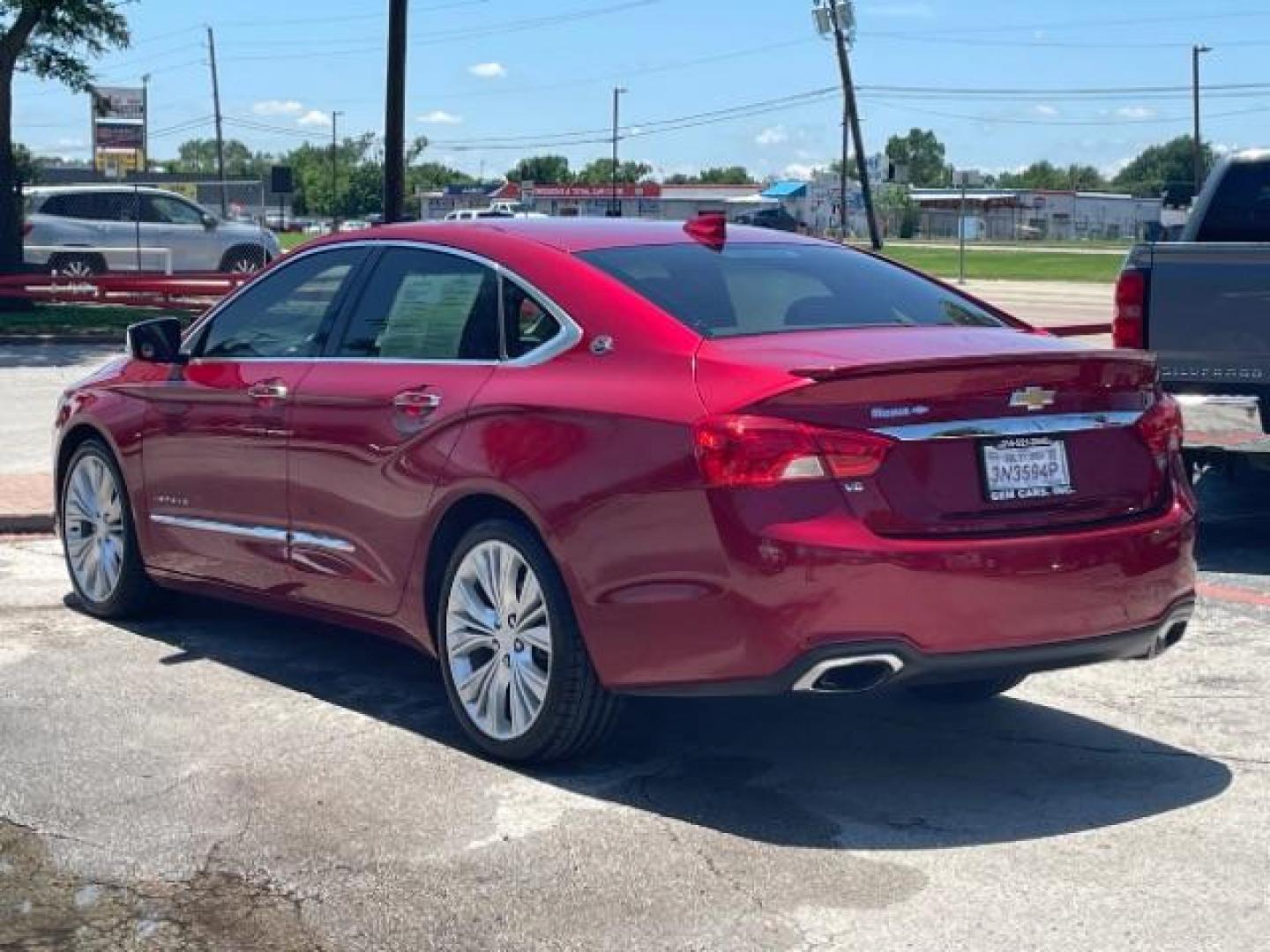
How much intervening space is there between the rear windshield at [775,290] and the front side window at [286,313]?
123 centimetres

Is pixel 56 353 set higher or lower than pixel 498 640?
higher

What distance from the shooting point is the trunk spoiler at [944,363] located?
16.6 ft

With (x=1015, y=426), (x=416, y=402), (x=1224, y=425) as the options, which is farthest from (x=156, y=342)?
(x=1224, y=425)

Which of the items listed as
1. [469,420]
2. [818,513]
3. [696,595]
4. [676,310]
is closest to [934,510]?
[818,513]

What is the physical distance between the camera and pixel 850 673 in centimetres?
509

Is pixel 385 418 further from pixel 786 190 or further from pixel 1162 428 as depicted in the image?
pixel 786 190

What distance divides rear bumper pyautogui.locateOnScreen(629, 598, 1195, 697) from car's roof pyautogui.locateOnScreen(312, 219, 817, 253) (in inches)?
65.4

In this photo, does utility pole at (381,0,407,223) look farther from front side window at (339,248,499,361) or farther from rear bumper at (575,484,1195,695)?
rear bumper at (575,484,1195,695)

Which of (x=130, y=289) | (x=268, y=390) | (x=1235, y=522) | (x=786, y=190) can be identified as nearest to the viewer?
(x=268, y=390)

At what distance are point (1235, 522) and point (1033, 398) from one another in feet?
19.4

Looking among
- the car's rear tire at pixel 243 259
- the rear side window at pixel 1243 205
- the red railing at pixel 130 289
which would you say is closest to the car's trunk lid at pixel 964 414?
the rear side window at pixel 1243 205

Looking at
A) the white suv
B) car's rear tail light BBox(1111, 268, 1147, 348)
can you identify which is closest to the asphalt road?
car's rear tail light BBox(1111, 268, 1147, 348)

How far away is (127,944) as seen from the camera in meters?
4.36

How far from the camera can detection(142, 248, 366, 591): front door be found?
22.3 ft
